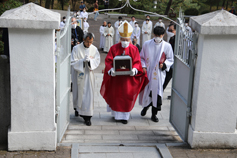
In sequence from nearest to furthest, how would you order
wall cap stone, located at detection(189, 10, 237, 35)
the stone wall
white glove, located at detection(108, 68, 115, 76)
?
1. wall cap stone, located at detection(189, 10, 237, 35)
2. the stone wall
3. white glove, located at detection(108, 68, 115, 76)

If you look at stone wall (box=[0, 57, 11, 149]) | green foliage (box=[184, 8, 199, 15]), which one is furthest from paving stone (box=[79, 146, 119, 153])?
green foliage (box=[184, 8, 199, 15])

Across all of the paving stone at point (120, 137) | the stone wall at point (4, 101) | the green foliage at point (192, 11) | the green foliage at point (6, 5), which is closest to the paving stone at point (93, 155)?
the paving stone at point (120, 137)

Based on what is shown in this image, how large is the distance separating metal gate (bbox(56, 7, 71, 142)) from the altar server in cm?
87

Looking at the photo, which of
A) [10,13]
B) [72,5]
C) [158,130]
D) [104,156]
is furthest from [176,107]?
[72,5]

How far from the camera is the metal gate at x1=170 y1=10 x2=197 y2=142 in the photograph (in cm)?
533

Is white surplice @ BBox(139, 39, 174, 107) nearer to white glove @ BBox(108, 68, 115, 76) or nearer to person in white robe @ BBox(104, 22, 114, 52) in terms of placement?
white glove @ BBox(108, 68, 115, 76)

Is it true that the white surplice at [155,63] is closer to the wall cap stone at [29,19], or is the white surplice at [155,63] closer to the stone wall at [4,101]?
the wall cap stone at [29,19]

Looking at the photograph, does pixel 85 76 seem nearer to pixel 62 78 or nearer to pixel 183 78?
pixel 62 78

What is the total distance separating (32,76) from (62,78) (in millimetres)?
803

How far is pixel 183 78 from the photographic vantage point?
5.76m

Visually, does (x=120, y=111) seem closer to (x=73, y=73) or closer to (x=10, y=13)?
(x=73, y=73)

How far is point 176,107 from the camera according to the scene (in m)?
6.14

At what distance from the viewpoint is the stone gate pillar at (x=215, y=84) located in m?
4.88

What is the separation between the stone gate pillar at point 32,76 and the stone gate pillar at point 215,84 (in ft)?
7.07
